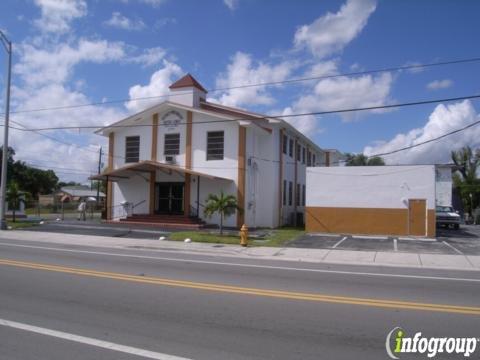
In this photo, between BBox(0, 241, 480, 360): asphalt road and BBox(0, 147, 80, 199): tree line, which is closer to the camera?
BBox(0, 241, 480, 360): asphalt road

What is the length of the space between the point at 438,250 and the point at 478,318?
11.9 metres

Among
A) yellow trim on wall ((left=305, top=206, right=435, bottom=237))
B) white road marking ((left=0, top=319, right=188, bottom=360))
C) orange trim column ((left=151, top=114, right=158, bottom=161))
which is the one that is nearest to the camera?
white road marking ((left=0, top=319, right=188, bottom=360))

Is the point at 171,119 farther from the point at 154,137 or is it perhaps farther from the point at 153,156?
the point at 153,156

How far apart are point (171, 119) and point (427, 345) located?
26756 mm

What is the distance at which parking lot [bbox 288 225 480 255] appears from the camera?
1877 cm

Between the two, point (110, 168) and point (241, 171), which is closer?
point (241, 171)

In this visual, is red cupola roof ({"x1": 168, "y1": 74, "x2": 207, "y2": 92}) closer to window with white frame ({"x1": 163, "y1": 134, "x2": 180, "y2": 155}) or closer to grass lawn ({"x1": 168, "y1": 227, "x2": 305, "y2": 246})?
window with white frame ({"x1": 163, "y1": 134, "x2": 180, "y2": 155})

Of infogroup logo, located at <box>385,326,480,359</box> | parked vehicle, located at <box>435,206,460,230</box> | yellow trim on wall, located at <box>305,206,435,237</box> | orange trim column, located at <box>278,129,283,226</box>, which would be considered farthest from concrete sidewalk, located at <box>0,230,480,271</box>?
parked vehicle, located at <box>435,206,460,230</box>

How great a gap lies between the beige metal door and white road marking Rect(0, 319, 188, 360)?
70.7 feet

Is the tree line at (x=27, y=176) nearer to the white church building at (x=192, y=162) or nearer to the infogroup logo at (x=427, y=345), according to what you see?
the white church building at (x=192, y=162)

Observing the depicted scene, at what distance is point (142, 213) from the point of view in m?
31.5

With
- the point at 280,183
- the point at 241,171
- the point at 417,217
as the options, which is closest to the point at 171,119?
the point at 241,171

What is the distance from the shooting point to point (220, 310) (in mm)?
7820

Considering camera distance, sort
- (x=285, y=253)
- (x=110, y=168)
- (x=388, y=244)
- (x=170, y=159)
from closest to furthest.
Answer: (x=285, y=253), (x=388, y=244), (x=170, y=159), (x=110, y=168)
